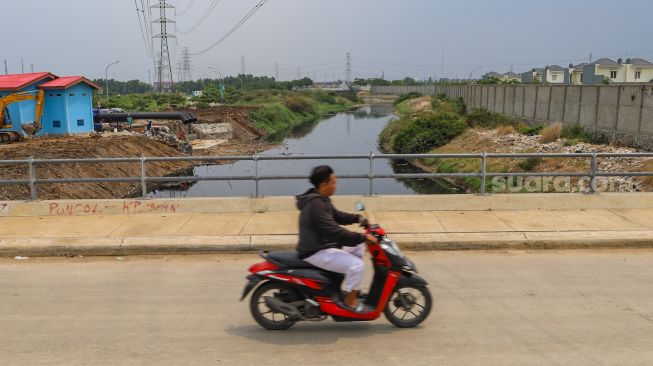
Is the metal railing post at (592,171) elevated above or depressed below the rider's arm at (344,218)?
below

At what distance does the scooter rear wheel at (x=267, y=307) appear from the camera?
17.9 ft

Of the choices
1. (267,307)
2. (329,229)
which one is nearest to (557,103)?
(329,229)

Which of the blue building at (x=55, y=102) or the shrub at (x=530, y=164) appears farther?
the blue building at (x=55, y=102)

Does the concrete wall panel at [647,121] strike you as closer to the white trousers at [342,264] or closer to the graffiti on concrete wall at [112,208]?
the graffiti on concrete wall at [112,208]

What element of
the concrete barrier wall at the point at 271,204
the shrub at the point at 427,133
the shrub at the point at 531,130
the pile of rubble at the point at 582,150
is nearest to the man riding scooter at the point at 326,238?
the concrete barrier wall at the point at 271,204

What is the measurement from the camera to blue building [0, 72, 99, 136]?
32.6 meters

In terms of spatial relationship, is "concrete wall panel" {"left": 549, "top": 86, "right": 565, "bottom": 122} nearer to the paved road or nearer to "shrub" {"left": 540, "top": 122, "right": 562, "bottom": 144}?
"shrub" {"left": 540, "top": 122, "right": 562, "bottom": 144}

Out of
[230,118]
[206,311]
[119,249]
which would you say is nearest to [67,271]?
[119,249]

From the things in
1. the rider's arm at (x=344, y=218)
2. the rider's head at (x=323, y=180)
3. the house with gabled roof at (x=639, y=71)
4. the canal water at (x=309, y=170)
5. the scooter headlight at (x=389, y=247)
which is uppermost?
the house with gabled roof at (x=639, y=71)

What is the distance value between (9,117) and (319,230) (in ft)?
106

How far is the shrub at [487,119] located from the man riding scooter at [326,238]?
131ft

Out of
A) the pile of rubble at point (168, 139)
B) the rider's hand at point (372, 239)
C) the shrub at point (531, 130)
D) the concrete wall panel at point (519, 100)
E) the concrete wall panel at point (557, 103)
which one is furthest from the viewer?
the pile of rubble at point (168, 139)

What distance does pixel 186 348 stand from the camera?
519cm

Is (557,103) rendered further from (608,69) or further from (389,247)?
(608,69)
